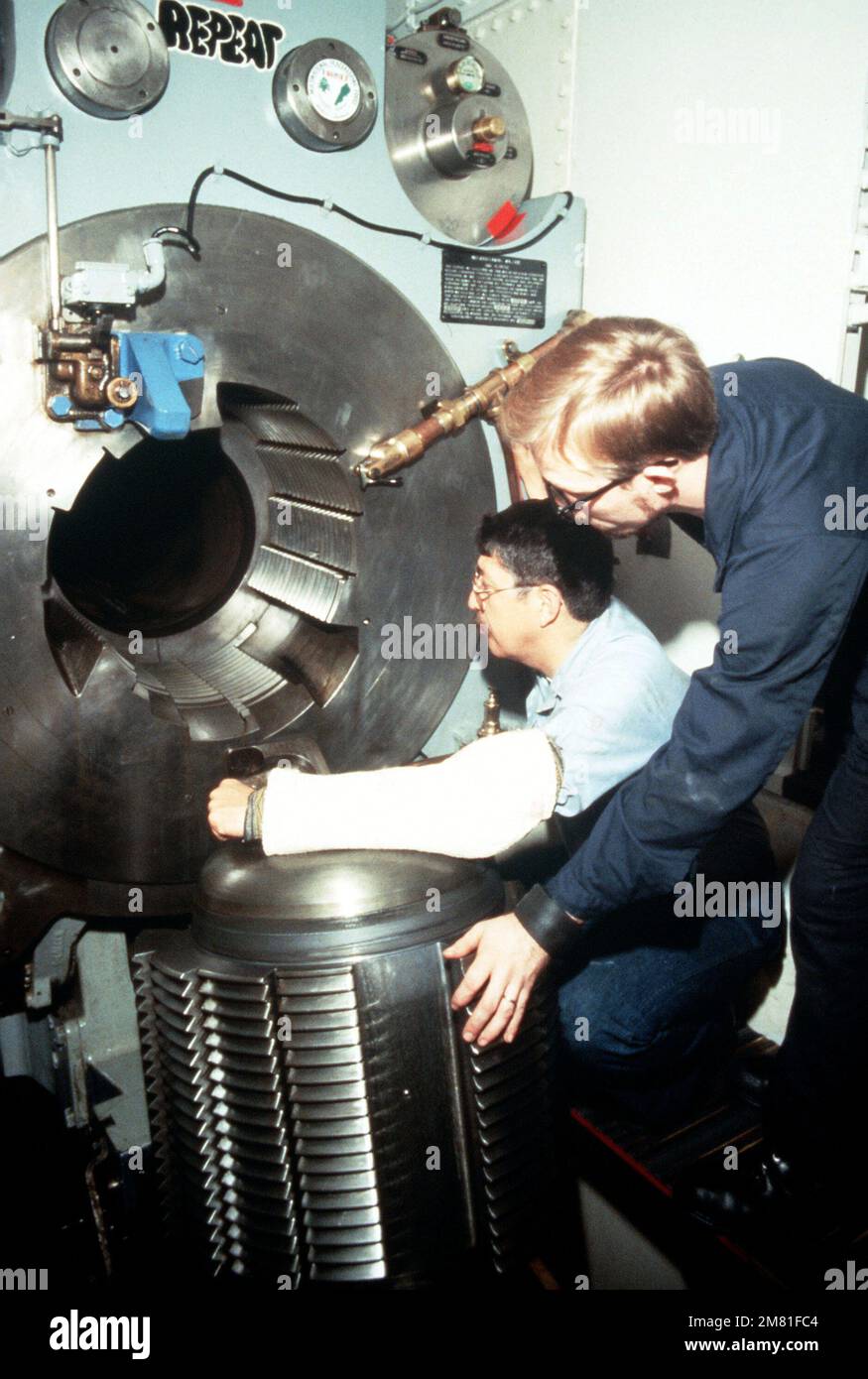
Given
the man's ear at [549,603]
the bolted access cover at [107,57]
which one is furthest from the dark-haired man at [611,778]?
the bolted access cover at [107,57]

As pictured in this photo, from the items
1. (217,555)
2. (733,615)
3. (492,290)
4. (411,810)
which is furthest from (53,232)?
(733,615)

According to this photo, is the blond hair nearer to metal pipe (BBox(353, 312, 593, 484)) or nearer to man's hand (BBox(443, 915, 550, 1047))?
metal pipe (BBox(353, 312, 593, 484))

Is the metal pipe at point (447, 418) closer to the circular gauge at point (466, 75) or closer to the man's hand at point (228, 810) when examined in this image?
the circular gauge at point (466, 75)

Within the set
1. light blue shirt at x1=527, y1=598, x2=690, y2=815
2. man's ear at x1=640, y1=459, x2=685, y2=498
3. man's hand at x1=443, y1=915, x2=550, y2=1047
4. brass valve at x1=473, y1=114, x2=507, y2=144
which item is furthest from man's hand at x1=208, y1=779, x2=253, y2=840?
brass valve at x1=473, y1=114, x2=507, y2=144

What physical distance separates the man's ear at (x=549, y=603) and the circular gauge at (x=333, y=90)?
0.79 m

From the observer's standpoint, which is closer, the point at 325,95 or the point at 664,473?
the point at 664,473

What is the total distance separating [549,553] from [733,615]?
0.53m

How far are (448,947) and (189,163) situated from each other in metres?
1.13

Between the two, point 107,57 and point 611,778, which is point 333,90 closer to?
point 107,57

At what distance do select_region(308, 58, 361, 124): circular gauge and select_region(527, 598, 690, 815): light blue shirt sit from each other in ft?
2.96

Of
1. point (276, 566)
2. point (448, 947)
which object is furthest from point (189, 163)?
point (448, 947)

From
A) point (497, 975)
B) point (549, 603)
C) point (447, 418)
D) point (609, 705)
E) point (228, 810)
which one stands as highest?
point (447, 418)

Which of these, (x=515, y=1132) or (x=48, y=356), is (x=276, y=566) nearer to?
(x=48, y=356)

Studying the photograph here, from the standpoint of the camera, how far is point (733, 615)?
1.30 m
